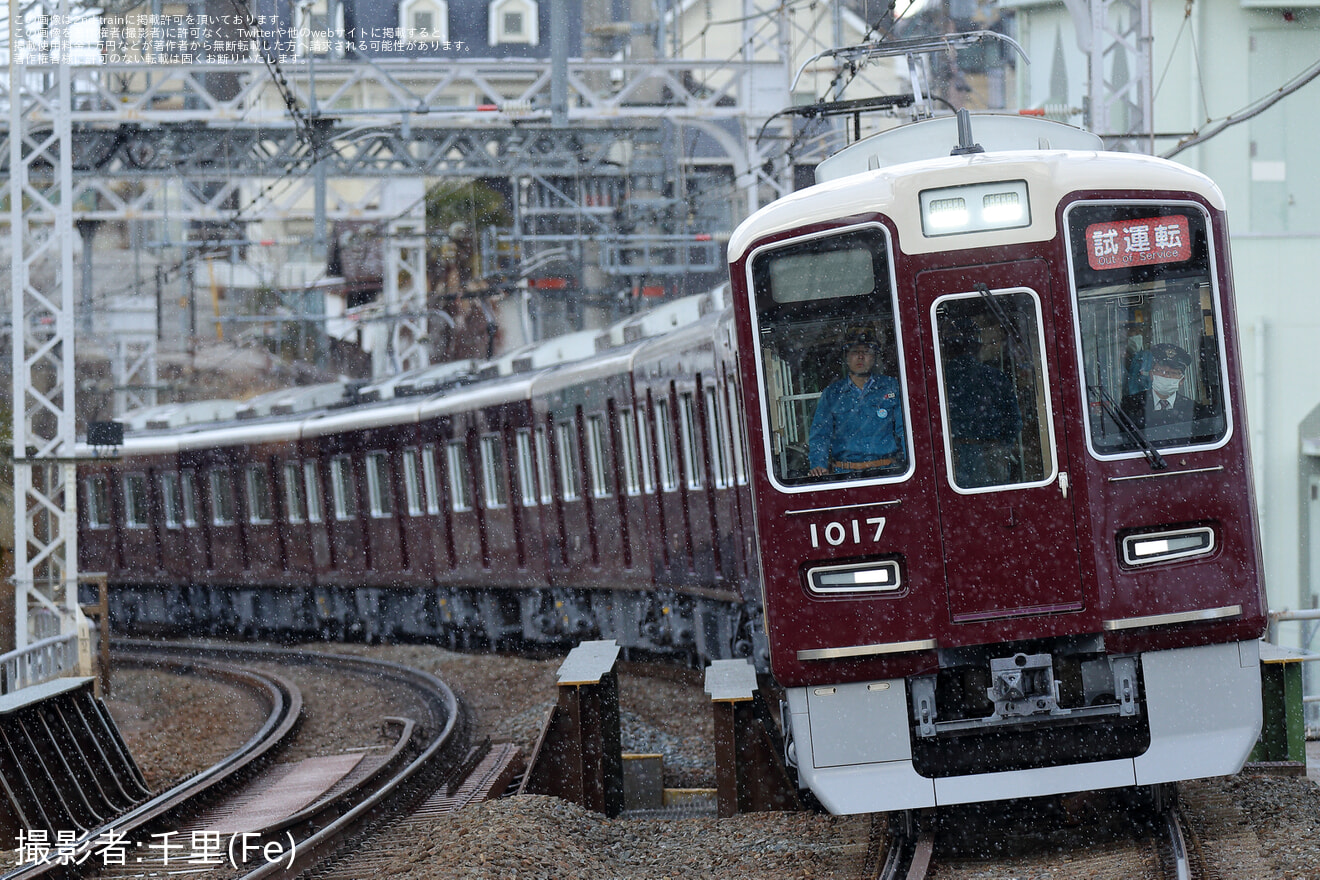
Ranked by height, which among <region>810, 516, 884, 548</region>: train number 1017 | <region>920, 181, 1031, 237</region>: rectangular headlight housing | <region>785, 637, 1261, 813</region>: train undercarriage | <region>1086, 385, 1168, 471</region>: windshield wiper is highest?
<region>920, 181, 1031, 237</region>: rectangular headlight housing

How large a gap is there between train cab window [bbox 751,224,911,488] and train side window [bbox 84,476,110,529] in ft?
61.7

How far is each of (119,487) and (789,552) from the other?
61.3ft

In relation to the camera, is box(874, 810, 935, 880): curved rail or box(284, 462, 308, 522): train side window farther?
box(284, 462, 308, 522): train side window

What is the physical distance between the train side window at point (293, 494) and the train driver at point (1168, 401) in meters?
14.9

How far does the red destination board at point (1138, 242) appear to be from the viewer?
5961 mm

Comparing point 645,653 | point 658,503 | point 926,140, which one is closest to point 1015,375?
point 926,140

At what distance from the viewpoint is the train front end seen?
19.3 feet

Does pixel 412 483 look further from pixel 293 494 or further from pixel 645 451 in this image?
pixel 645 451

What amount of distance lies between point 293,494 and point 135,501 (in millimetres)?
3943

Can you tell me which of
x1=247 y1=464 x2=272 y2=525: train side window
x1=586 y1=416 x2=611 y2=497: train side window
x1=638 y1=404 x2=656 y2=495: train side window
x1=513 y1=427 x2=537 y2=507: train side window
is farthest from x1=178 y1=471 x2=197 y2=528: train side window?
x1=638 y1=404 x2=656 y2=495: train side window

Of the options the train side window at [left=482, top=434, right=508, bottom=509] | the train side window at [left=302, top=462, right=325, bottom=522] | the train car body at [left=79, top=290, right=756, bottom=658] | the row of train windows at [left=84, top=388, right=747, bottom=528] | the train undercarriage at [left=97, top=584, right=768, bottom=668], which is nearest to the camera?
the row of train windows at [left=84, top=388, right=747, bottom=528]

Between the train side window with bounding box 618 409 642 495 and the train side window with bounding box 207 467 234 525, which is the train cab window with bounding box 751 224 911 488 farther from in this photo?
the train side window with bounding box 207 467 234 525

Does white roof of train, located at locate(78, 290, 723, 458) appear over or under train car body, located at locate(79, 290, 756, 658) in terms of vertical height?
over

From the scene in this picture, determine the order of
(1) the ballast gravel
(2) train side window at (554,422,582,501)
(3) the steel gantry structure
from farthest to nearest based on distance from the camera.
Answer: (2) train side window at (554,422,582,501)
(3) the steel gantry structure
(1) the ballast gravel
